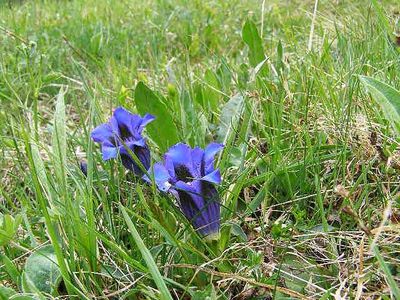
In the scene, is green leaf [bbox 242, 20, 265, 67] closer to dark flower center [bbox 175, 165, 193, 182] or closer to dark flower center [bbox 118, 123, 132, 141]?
dark flower center [bbox 118, 123, 132, 141]

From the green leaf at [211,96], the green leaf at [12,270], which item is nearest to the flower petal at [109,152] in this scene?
the green leaf at [12,270]

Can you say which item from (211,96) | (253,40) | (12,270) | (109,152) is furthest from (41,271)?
(253,40)

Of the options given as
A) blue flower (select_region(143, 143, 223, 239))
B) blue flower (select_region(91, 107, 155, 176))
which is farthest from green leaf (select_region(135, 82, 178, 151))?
blue flower (select_region(143, 143, 223, 239))

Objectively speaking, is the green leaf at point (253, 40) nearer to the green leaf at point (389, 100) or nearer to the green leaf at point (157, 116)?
the green leaf at point (157, 116)

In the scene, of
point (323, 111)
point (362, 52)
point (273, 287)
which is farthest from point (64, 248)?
point (362, 52)

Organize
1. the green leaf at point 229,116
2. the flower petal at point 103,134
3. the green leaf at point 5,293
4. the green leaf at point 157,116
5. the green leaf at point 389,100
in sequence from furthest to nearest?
1. the green leaf at point 229,116
2. the green leaf at point 157,116
3. the flower petal at point 103,134
4. the green leaf at point 389,100
5. the green leaf at point 5,293
